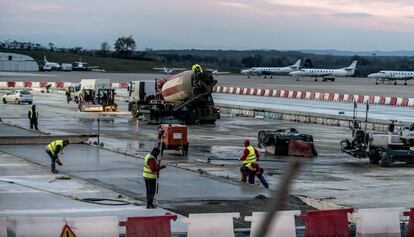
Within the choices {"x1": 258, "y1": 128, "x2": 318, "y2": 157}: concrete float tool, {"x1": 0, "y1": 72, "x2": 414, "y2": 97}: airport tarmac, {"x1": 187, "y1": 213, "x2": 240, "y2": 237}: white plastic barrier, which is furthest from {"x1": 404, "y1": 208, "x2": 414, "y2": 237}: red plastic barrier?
{"x1": 0, "y1": 72, "x2": 414, "y2": 97}: airport tarmac

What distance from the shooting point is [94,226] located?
40.2ft

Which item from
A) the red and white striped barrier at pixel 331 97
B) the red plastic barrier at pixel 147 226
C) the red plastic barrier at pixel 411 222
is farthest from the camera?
the red and white striped barrier at pixel 331 97

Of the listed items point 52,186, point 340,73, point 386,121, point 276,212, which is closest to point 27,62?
point 340,73

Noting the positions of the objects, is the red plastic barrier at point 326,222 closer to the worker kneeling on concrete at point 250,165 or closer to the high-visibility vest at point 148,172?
the high-visibility vest at point 148,172

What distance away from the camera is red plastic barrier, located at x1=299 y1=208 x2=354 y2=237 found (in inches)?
529

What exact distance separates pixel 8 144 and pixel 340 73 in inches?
4851

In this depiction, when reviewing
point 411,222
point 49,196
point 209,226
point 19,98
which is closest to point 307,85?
point 19,98

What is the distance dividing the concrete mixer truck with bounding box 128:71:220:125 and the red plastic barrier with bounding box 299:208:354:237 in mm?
30918

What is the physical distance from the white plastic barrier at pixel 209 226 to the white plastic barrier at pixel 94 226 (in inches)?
51.8

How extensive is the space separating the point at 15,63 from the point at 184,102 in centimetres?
11481

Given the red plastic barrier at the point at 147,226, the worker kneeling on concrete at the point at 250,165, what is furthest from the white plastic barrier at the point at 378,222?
the worker kneeling on concrete at the point at 250,165

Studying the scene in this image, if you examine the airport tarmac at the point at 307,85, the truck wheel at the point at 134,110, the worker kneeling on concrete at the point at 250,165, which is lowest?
the airport tarmac at the point at 307,85

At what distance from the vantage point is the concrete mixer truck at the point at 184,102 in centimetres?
4469

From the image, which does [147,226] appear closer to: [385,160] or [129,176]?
[129,176]
